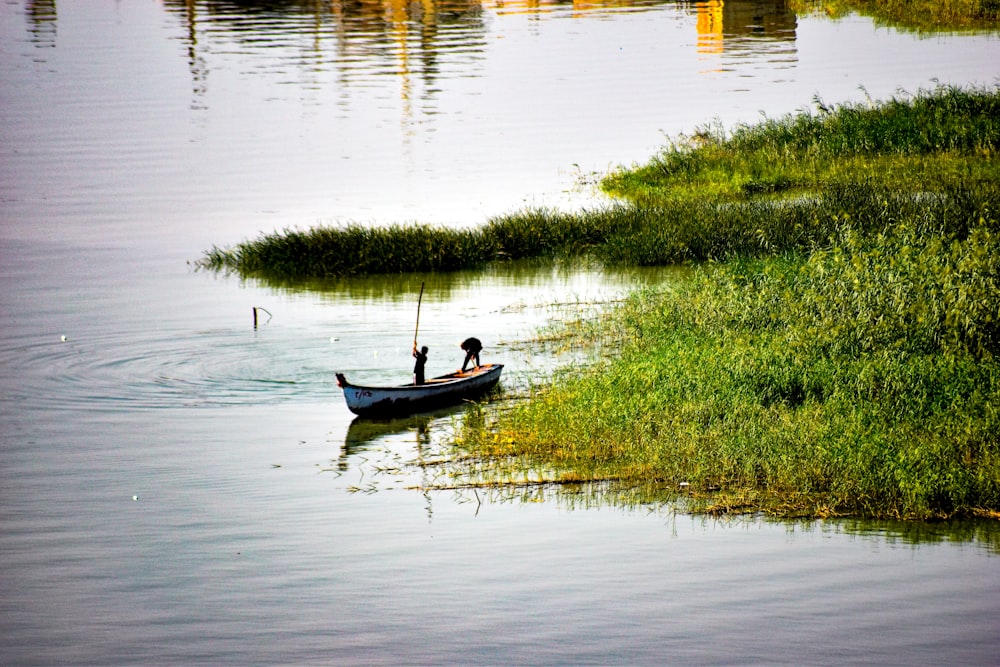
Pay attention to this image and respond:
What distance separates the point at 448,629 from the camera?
10133 mm

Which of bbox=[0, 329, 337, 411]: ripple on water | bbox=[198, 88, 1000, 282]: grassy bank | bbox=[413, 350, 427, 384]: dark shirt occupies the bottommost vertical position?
bbox=[0, 329, 337, 411]: ripple on water

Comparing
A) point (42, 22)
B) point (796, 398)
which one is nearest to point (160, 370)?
point (796, 398)

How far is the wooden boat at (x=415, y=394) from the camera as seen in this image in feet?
53.4

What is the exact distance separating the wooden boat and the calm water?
1.09 feet

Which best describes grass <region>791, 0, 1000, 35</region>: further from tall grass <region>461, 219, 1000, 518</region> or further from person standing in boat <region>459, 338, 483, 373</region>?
person standing in boat <region>459, 338, 483, 373</region>

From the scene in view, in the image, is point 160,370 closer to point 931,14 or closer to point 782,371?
point 782,371

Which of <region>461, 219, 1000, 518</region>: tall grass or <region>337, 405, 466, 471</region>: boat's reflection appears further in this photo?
<region>337, 405, 466, 471</region>: boat's reflection

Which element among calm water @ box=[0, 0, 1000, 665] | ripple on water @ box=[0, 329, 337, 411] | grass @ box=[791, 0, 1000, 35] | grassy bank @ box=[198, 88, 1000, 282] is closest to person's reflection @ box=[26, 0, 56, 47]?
calm water @ box=[0, 0, 1000, 665]

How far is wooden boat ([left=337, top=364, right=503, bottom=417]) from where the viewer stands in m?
16.3

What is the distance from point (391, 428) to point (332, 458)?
1347 millimetres

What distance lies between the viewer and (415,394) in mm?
16688

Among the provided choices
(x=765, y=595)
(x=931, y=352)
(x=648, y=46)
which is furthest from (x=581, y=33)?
(x=765, y=595)

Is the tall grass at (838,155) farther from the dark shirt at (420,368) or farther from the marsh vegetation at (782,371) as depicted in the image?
the dark shirt at (420,368)

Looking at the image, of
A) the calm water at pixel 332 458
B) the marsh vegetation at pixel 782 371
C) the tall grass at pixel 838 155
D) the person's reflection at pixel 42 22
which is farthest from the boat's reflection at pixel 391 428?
the person's reflection at pixel 42 22
